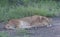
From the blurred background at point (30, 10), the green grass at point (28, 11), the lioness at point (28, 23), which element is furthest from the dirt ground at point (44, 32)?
the green grass at point (28, 11)

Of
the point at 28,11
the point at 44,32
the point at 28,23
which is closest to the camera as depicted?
the point at 44,32

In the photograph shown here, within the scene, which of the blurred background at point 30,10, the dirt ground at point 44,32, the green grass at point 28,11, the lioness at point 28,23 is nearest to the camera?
the dirt ground at point 44,32

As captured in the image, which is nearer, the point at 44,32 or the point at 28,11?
the point at 44,32

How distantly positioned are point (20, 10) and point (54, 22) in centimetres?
163

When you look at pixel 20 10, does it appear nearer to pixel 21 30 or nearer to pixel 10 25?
pixel 10 25

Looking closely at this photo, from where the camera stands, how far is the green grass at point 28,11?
10.2 meters

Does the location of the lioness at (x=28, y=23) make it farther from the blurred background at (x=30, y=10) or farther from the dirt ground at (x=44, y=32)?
the blurred background at (x=30, y=10)

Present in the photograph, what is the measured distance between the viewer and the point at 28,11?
10.5 m

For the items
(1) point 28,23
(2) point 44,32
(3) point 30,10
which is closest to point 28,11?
(3) point 30,10

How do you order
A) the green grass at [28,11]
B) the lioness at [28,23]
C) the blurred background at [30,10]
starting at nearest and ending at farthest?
the blurred background at [30,10]
the lioness at [28,23]
the green grass at [28,11]

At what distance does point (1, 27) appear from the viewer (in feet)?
29.1

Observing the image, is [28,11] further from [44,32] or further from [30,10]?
[44,32]

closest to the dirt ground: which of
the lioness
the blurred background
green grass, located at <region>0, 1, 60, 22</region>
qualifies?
the blurred background

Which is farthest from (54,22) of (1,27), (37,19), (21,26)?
(1,27)
